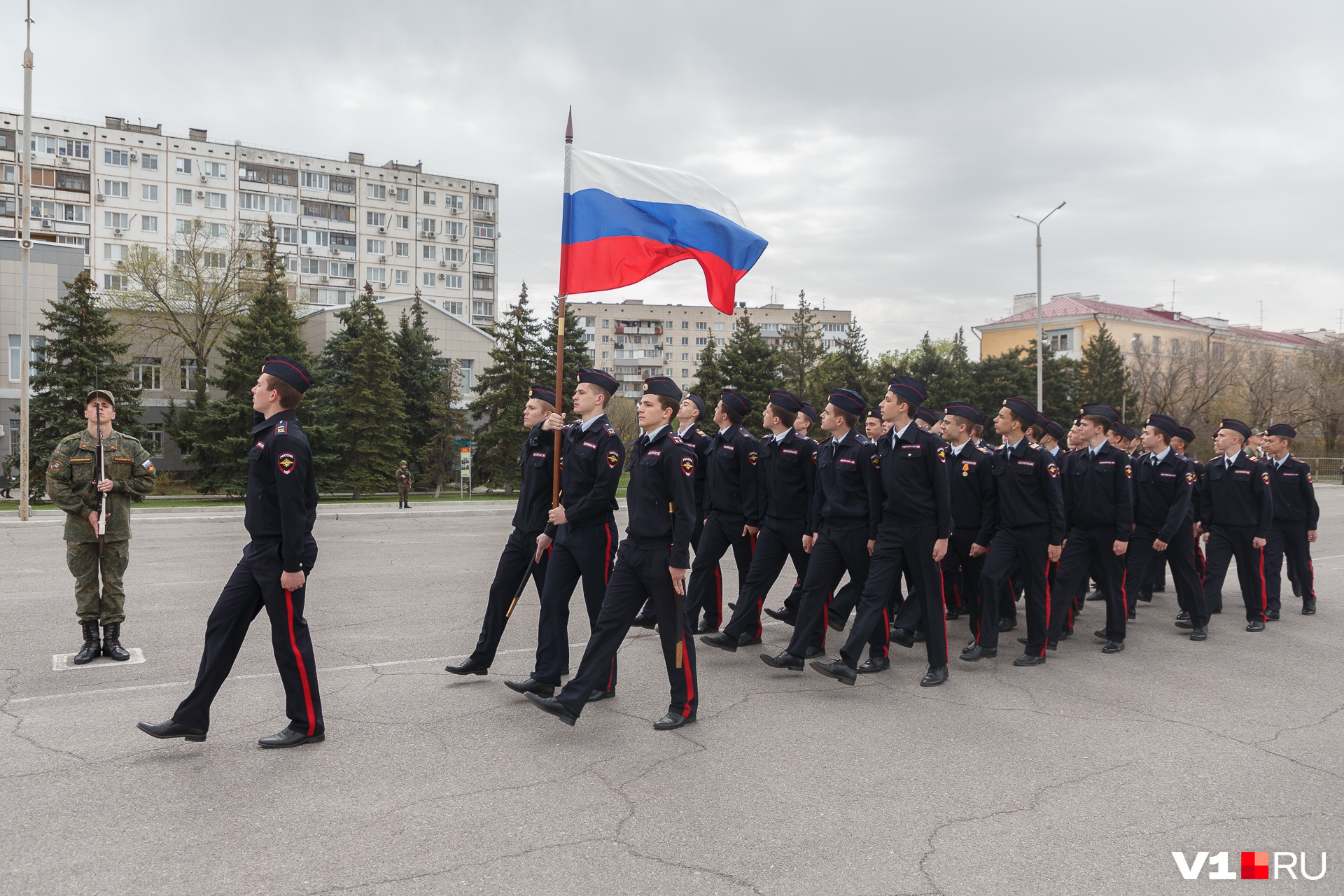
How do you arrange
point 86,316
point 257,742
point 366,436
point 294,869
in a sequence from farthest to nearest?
point 366,436
point 86,316
point 257,742
point 294,869

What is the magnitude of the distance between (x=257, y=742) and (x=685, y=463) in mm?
2827

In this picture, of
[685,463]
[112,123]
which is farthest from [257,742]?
[112,123]

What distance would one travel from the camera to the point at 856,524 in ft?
22.2

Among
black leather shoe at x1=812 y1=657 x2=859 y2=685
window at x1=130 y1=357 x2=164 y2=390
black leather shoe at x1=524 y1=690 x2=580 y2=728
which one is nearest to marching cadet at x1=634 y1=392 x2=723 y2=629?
black leather shoe at x1=812 y1=657 x2=859 y2=685

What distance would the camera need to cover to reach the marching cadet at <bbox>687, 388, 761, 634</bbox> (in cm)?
804

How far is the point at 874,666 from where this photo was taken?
696cm

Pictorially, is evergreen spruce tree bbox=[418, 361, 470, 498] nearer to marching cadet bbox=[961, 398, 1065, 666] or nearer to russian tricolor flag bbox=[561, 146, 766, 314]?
russian tricolor flag bbox=[561, 146, 766, 314]

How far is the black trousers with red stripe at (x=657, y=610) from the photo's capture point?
215 inches

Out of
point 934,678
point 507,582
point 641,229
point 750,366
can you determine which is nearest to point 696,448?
point 641,229

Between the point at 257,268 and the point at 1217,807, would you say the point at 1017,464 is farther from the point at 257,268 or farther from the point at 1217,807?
the point at 257,268

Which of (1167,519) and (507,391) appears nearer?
(1167,519)

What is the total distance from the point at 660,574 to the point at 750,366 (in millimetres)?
38237

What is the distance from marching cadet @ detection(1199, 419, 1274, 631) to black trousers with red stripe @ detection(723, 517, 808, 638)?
197 inches

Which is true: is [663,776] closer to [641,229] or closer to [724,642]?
[724,642]
